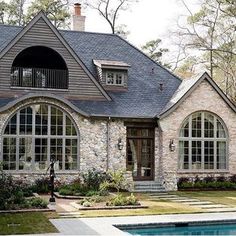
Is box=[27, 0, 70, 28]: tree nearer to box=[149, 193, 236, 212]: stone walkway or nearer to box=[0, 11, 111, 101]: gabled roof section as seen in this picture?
box=[0, 11, 111, 101]: gabled roof section

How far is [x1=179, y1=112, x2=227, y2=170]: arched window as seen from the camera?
2408cm

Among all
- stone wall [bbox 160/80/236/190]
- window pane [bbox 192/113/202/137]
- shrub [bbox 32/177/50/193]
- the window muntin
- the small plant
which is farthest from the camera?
the window muntin

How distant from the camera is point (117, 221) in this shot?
1423 centimetres

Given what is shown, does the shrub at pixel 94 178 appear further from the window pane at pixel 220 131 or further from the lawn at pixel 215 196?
the window pane at pixel 220 131

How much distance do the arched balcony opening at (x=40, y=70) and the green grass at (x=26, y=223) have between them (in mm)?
9165

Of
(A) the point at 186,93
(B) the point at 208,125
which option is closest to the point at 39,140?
(A) the point at 186,93

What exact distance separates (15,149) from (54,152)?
1.82 meters

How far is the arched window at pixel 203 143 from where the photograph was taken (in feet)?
79.0

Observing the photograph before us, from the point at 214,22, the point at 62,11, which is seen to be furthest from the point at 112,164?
the point at 62,11

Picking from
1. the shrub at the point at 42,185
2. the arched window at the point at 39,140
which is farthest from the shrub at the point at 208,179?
the shrub at the point at 42,185

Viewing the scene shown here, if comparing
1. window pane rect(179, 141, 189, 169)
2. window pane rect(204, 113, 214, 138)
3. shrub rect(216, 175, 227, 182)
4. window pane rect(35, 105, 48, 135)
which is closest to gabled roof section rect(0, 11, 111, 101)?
window pane rect(35, 105, 48, 135)

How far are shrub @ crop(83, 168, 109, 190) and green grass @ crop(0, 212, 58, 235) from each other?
6184 millimetres

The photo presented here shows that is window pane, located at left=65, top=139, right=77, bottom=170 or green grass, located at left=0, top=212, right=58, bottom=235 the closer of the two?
green grass, located at left=0, top=212, right=58, bottom=235

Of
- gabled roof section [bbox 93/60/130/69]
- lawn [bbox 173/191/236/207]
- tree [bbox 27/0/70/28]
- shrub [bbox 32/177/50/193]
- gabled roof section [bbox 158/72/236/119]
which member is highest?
tree [bbox 27/0/70/28]
